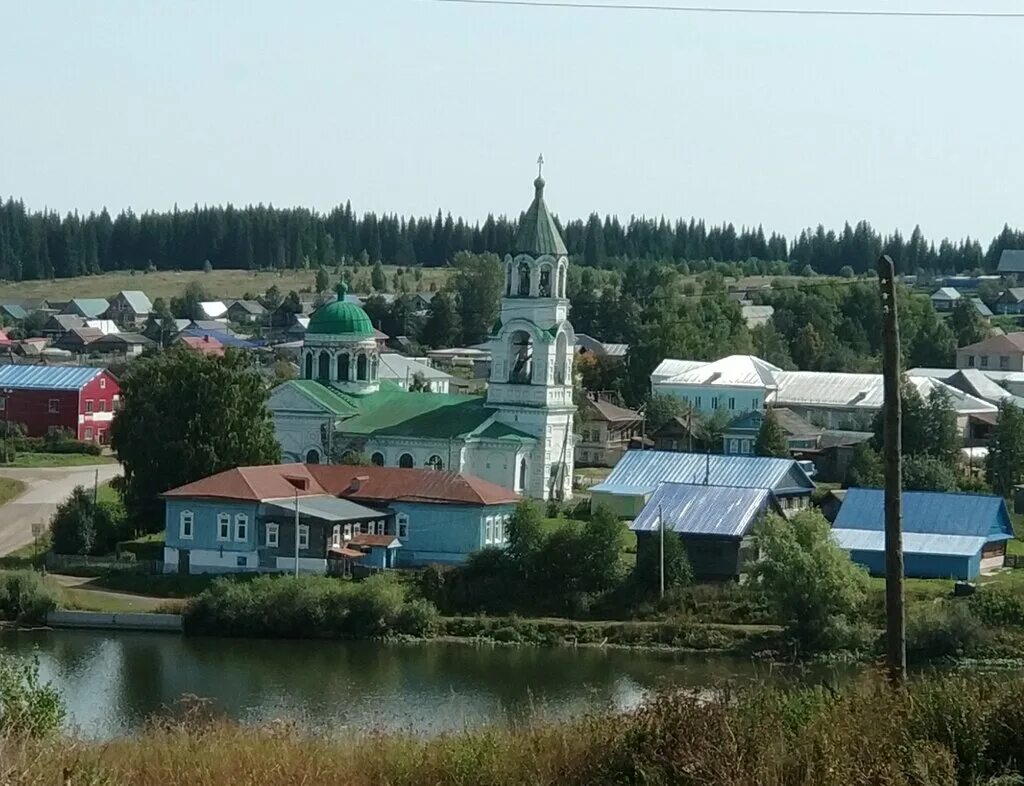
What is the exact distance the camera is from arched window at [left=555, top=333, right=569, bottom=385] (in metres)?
32.8

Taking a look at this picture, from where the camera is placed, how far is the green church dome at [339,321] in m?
35.1

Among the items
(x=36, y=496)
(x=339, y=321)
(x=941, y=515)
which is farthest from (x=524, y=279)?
(x=941, y=515)

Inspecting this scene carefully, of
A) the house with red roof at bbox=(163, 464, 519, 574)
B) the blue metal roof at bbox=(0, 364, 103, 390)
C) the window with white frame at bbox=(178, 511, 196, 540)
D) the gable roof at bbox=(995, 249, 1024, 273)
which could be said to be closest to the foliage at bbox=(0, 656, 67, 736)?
the house with red roof at bbox=(163, 464, 519, 574)

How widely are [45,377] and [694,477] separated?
17.4m

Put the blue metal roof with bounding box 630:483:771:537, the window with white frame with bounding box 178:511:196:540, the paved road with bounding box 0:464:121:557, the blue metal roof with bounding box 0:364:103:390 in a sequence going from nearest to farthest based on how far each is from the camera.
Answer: the blue metal roof with bounding box 630:483:771:537, the window with white frame with bounding box 178:511:196:540, the paved road with bounding box 0:464:121:557, the blue metal roof with bounding box 0:364:103:390

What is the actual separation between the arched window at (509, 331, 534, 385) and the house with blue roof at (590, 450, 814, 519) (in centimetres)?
217

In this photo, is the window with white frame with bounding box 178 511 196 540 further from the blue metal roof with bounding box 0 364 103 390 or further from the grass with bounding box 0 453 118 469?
the blue metal roof with bounding box 0 364 103 390

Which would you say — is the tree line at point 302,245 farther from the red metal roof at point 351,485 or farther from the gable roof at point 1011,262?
the red metal roof at point 351,485

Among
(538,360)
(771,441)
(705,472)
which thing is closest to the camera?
(705,472)

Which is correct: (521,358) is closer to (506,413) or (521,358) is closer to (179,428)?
(506,413)

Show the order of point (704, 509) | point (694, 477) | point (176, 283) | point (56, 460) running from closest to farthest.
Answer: point (704, 509), point (694, 477), point (56, 460), point (176, 283)

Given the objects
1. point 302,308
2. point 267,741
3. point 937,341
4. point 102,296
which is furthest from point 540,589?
point 102,296

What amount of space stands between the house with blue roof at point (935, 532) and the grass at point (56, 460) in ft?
51.2

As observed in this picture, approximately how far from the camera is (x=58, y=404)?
41.8m
